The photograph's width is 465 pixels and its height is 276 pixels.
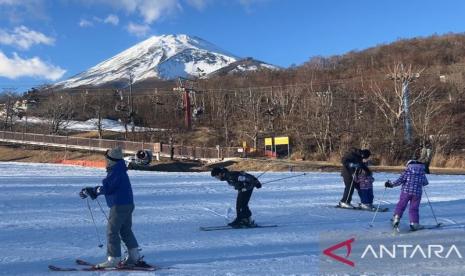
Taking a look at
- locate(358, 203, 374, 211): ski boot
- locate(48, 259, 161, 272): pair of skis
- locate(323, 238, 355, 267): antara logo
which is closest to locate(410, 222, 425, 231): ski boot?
locate(323, 238, 355, 267): antara logo

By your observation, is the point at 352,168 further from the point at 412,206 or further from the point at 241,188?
the point at 241,188

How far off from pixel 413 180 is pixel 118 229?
5974 mm

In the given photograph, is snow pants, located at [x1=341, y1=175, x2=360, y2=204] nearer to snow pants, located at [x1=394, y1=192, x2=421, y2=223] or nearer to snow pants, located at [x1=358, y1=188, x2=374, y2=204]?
snow pants, located at [x1=358, y1=188, x2=374, y2=204]

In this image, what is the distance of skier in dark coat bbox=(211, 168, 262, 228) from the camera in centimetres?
1188

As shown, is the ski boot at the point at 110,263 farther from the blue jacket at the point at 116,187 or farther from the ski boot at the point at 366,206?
the ski boot at the point at 366,206

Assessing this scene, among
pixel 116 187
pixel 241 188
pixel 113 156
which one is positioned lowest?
pixel 241 188

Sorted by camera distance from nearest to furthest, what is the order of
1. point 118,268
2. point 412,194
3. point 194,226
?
point 118,268 → point 412,194 → point 194,226

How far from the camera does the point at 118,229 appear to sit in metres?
8.19

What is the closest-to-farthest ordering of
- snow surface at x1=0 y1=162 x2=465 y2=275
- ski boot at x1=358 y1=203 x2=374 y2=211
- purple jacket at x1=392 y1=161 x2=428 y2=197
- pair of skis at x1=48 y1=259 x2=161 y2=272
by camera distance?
1. pair of skis at x1=48 y1=259 x2=161 y2=272
2. snow surface at x1=0 y1=162 x2=465 y2=275
3. purple jacket at x1=392 y1=161 x2=428 y2=197
4. ski boot at x1=358 y1=203 x2=374 y2=211

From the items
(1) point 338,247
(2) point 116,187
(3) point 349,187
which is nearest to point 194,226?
(1) point 338,247

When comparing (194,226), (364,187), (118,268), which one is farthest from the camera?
(364,187)

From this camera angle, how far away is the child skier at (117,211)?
8117 mm

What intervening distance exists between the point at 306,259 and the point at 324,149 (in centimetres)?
4701

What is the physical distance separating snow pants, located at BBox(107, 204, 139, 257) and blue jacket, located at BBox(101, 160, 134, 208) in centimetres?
9
